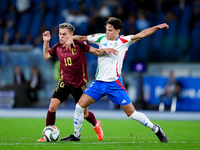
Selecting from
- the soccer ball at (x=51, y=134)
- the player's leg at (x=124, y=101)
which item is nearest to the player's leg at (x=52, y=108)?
the soccer ball at (x=51, y=134)

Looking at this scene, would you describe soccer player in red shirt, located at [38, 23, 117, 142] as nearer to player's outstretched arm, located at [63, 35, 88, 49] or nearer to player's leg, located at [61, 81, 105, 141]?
player's outstretched arm, located at [63, 35, 88, 49]

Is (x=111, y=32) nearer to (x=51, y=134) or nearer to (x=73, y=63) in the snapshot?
(x=73, y=63)

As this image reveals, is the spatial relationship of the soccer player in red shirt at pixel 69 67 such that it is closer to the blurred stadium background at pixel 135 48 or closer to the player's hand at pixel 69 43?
the player's hand at pixel 69 43

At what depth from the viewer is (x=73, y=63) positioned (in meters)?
7.36

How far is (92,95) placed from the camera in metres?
7.03

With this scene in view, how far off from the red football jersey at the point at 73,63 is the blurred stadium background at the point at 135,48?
8353 mm

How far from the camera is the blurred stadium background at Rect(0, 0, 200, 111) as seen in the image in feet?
53.0

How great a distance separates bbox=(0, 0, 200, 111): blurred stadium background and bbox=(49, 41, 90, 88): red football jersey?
8.35 metres

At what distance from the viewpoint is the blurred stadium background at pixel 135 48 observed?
16156 mm

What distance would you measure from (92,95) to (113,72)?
0.55 metres

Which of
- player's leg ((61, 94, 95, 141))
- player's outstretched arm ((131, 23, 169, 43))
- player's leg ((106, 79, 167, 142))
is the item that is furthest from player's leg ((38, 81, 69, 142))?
player's outstretched arm ((131, 23, 169, 43))

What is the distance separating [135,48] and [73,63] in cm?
985

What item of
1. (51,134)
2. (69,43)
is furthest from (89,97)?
(69,43)

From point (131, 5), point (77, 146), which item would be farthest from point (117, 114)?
point (77, 146)
